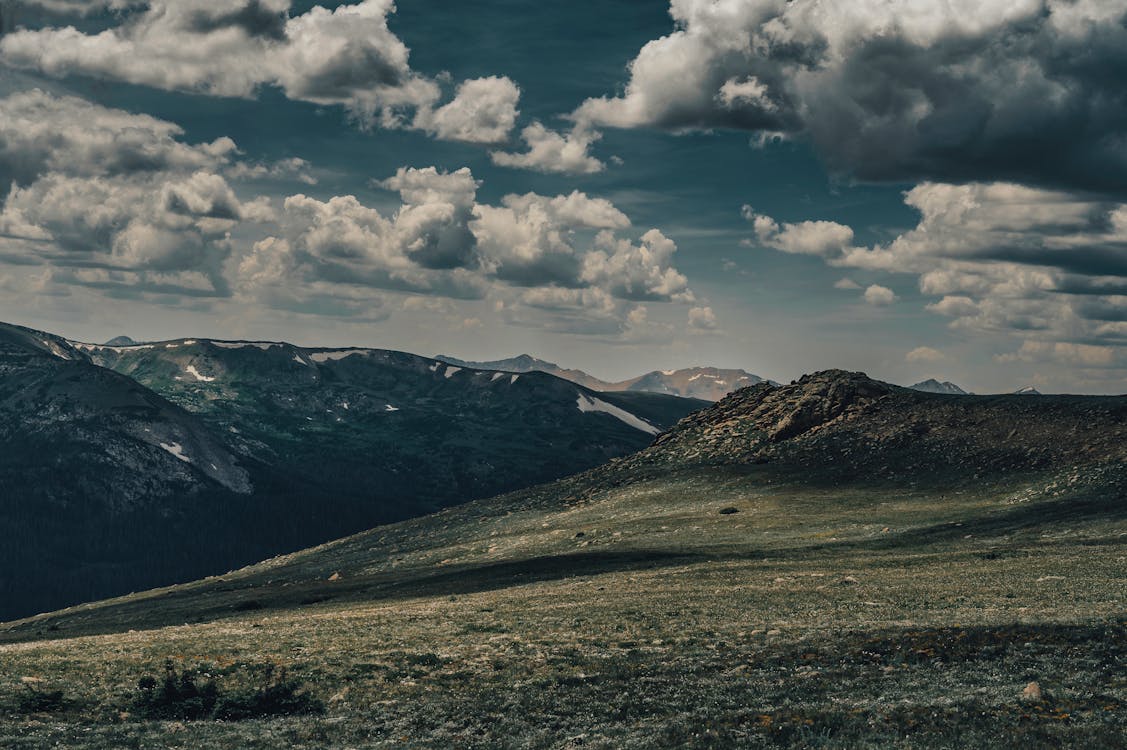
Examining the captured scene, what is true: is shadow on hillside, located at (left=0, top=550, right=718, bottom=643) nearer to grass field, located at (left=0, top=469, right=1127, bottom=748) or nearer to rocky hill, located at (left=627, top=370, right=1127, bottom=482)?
grass field, located at (left=0, top=469, right=1127, bottom=748)

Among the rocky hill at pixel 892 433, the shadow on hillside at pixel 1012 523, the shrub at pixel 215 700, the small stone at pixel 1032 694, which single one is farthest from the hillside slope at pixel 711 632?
the rocky hill at pixel 892 433

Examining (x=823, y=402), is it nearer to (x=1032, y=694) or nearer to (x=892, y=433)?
(x=892, y=433)

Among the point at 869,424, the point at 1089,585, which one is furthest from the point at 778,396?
the point at 1089,585

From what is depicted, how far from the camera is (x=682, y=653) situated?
107 feet

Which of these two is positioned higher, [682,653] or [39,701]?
[39,701]

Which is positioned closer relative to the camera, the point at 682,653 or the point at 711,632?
the point at 682,653

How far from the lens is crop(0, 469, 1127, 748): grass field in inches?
905

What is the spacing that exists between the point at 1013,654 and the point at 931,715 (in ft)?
27.2

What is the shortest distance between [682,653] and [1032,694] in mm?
12545

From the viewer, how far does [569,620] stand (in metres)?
42.0

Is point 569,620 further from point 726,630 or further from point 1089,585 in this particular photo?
point 1089,585

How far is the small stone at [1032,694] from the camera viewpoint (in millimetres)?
22766

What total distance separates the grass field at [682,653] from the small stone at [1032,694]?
0.19 m

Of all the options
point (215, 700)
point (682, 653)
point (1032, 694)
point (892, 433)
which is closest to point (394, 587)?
point (215, 700)
